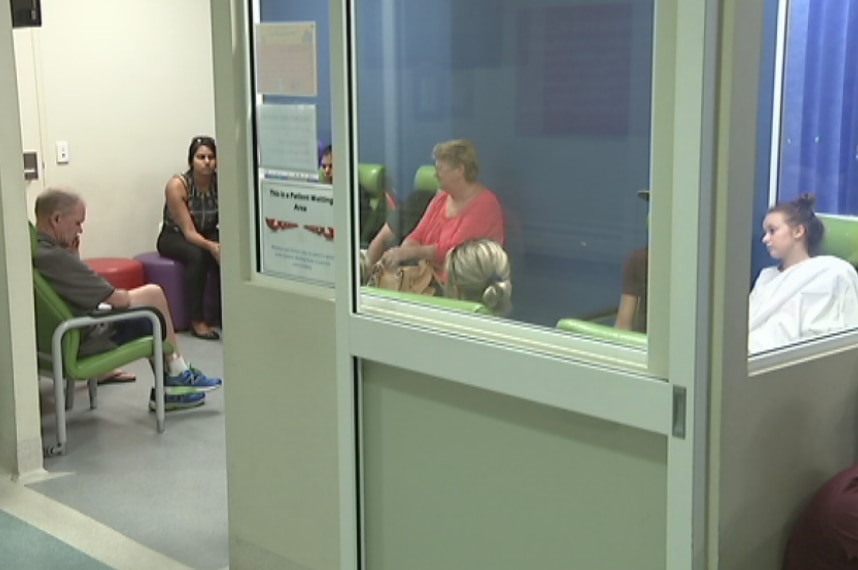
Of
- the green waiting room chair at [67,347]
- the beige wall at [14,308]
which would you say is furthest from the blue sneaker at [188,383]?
the beige wall at [14,308]

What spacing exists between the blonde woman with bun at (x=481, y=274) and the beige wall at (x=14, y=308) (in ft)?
6.75

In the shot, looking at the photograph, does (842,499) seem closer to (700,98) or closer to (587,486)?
(587,486)

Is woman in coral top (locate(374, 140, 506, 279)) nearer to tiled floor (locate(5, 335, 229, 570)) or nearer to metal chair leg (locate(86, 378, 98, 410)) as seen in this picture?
tiled floor (locate(5, 335, 229, 570))

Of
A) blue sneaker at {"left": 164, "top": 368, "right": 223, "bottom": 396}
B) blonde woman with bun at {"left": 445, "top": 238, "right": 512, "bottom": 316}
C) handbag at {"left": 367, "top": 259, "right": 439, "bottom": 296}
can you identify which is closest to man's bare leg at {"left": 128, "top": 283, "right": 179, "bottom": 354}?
blue sneaker at {"left": 164, "top": 368, "right": 223, "bottom": 396}

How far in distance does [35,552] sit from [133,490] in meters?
0.56

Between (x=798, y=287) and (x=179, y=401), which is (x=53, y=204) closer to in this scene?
(x=179, y=401)

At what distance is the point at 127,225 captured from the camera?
22.0 ft

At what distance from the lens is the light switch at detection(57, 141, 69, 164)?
6.31 metres

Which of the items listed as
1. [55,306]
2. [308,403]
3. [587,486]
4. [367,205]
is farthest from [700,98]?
[55,306]

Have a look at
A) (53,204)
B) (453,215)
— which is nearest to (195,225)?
(53,204)

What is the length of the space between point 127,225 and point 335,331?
430 centimetres

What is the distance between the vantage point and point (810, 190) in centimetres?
256

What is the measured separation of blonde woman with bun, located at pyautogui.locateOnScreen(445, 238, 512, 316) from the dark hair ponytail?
2.11ft

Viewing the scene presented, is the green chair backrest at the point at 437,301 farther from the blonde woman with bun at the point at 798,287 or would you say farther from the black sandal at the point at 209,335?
the black sandal at the point at 209,335
